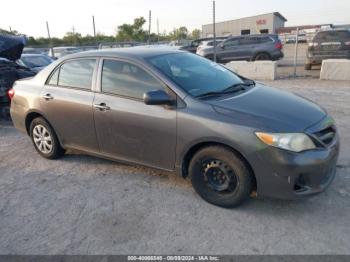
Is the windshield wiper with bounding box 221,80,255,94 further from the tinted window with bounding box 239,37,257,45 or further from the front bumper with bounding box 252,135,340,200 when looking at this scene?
the tinted window with bounding box 239,37,257,45

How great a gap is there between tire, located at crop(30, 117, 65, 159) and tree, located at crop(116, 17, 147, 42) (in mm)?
41751

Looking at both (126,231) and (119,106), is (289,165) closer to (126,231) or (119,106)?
(126,231)

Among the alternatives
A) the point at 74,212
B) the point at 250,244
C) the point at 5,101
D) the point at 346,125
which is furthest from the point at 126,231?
the point at 5,101

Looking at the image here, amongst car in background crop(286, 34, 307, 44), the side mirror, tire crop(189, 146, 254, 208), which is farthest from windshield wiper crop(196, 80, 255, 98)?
car in background crop(286, 34, 307, 44)

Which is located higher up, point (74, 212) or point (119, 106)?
point (119, 106)

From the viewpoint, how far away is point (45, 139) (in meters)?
4.99

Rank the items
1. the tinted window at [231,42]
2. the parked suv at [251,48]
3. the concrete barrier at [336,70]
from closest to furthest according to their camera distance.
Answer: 1. the concrete barrier at [336,70]
2. the parked suv at [251,48]
3. the tinted window at [231,42]

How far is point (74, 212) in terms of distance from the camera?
11.7ft

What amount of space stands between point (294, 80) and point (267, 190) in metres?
9.38

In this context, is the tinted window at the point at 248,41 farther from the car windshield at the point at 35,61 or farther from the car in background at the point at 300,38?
the car windshield at the point at 35,61

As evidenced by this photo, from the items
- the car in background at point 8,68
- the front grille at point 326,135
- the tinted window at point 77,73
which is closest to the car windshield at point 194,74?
the tinted window at point 77,73

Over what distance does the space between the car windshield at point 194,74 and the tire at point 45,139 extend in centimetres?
200

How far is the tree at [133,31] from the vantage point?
1797 inches

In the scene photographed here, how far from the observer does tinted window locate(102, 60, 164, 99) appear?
3.76 m
